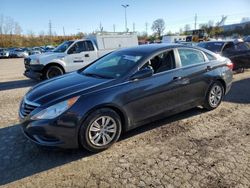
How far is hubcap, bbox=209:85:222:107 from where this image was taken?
5512 mm

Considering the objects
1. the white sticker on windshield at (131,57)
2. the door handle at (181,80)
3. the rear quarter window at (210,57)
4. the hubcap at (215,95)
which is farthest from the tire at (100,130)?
the rear quarter window at (210,57)

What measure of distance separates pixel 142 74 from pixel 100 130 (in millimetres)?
1172

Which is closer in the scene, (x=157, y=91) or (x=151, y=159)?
(x=151, y=159)

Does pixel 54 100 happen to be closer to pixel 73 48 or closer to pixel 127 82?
pixel 127 82

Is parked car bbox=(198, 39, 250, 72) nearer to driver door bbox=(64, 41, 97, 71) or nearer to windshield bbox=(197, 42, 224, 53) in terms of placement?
windshield bbox=(197, 42, 224, 53)

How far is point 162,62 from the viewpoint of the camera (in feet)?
15.4

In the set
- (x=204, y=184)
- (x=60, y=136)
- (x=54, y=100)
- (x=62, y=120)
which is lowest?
(x=204, y=184)

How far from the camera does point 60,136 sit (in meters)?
3.51

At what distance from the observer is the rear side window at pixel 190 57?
195 inches

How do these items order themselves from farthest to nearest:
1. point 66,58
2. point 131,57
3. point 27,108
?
point 66,58, point 131,57, point 27,108

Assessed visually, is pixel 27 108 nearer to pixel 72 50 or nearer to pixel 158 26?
pixel 72 50

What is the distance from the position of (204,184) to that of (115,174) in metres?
1.12

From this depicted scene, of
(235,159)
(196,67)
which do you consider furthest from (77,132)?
(196,67)

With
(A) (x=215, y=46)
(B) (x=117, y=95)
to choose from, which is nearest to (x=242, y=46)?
(A) (x=215, y=46)
